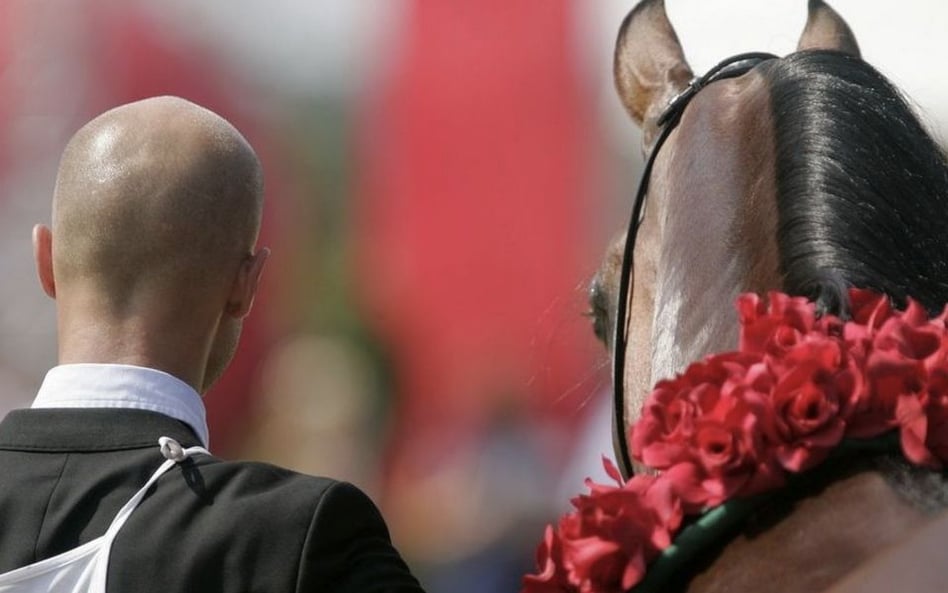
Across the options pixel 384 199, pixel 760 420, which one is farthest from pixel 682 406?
pixel 384 199

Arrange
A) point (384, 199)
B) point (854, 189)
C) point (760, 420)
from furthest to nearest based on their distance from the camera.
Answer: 1. point (384, 199)
2. point (854, 189)
3. point (760, 420)

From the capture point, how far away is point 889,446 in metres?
1.49

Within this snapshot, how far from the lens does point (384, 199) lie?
22.6 feet

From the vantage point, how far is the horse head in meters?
1.84

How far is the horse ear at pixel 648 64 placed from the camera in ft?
9.09

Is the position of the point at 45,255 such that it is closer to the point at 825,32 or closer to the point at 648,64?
the point at 648,64

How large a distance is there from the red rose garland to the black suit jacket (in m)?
0.25

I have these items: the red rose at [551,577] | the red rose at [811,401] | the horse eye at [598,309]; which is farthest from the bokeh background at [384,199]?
the red rose at [811,401]

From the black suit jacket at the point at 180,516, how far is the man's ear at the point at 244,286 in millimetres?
201

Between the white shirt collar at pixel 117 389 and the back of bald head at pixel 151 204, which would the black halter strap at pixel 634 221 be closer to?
the back of bald head at pixel 151 204

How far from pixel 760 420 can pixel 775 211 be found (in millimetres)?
501

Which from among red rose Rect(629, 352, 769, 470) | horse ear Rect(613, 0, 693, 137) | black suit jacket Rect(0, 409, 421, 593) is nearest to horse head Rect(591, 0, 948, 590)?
red rose Rect(629, 352, 769, 470)

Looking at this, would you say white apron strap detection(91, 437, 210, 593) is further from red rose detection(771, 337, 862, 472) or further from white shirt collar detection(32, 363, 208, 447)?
red rose detection(771, 337, 862, 472)

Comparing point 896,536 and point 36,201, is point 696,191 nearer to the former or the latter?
point 896,536
